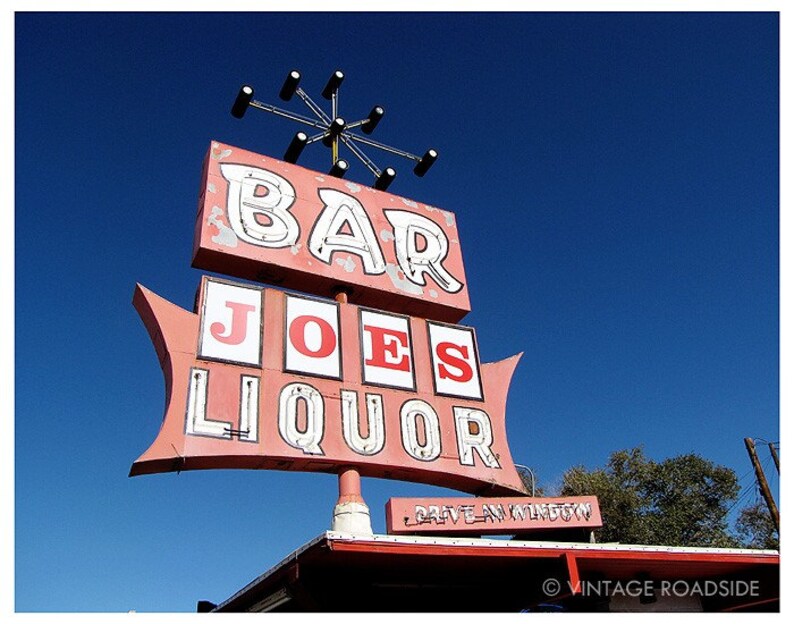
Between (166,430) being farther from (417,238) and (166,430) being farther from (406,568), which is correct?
(417,238)

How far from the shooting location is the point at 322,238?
13.0 metres

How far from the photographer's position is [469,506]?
9938 mm

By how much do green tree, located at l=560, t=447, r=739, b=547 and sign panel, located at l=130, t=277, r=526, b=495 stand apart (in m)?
20.5

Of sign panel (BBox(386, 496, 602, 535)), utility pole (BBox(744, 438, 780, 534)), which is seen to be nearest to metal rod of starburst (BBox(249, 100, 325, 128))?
sign panel (BBox(386, 496, 602, 535))

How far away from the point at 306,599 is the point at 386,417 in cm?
357

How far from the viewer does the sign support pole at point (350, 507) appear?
10.1m

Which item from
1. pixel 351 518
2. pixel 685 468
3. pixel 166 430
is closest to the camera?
pixel 166 430

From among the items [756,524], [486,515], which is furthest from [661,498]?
[486,515]

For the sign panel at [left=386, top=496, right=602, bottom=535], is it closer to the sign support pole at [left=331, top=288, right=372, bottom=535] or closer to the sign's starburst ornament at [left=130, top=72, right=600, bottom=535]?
the sign's starburst ornament at [left=130, top=72, right=600, bottom=535]

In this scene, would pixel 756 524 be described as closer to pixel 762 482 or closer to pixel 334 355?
pixel 762 482

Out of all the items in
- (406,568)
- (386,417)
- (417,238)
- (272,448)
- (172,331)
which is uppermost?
(417,238)
